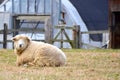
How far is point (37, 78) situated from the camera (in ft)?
30.7

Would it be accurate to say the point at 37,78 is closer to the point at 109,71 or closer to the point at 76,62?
the point at 109,71

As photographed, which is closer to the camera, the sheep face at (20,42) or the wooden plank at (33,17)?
the sheep face at (20,42)

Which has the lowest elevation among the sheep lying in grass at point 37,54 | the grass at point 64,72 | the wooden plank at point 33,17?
the grass at point 64,72

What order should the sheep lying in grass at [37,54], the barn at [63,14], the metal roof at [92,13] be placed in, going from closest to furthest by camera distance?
1. the sheep lying in grass at [37,54]
2. the barn at [63,14]
3. the metal roof at [92,13]

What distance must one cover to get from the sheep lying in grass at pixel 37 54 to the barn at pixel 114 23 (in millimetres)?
11999

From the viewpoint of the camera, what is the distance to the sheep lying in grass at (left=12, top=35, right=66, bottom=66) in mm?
11914

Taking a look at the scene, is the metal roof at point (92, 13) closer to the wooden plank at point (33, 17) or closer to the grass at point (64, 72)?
the wooden plank at point (33, 17)

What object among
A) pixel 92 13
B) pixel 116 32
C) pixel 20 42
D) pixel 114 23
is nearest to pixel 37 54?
pixel 20 42

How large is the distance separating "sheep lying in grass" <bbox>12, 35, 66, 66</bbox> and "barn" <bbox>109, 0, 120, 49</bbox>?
11999mm

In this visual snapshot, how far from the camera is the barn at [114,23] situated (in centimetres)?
2400

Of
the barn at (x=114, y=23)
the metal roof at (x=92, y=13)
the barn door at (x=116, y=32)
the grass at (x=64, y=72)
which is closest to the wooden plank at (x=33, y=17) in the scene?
the metal roof at (x=92, y=13)

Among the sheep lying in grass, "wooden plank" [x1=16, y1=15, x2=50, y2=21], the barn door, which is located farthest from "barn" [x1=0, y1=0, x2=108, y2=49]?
the sheep lying in grass

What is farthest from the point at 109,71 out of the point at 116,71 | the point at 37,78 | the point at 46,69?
the point at 37,78

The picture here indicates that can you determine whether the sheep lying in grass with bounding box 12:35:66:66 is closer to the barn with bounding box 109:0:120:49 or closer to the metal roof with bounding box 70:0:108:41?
the barn with bounding box 109:0:120:49
